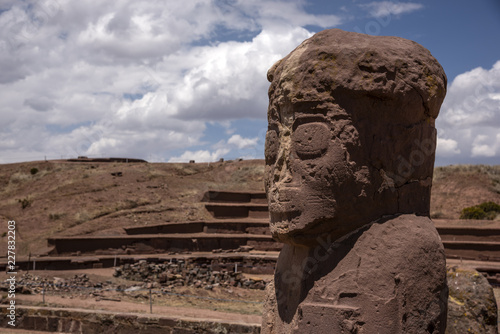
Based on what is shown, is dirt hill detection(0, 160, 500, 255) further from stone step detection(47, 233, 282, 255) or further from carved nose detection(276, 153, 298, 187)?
carved nose detection(276, 153, 298, 187)

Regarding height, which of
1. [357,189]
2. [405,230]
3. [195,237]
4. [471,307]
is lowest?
[195,237]

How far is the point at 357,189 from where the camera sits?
3225 millimetres

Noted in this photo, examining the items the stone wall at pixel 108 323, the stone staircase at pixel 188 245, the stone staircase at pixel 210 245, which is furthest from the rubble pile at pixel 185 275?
the stone wall at pixel 108 323

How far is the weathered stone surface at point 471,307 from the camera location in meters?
4.36

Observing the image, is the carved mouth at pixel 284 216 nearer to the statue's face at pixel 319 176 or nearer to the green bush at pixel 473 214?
the statue's face at pixel 319 176

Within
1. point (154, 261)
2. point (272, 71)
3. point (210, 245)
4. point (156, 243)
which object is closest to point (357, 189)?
point (272, 71)

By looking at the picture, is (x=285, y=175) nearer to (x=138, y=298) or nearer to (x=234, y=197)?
(x=138, y=298)

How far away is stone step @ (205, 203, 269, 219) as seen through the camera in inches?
1041

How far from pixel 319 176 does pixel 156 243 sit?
18855mm

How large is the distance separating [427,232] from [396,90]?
93cm

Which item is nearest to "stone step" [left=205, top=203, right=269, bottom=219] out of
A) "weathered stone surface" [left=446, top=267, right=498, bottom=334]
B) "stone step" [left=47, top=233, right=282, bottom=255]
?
"stone step" [left=47, top=233, right=282, bottom=255]

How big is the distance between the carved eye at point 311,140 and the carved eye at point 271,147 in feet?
1.03

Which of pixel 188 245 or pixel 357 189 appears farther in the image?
pixel 188 245

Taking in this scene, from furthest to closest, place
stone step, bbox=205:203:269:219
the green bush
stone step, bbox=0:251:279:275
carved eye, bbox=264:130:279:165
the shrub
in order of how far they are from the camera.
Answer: the green bush
the shrub
stone step, bbox=205:203:269:219
stone step, bbox=0:251:279:275
carved eye, bbox=264:130:279:165
